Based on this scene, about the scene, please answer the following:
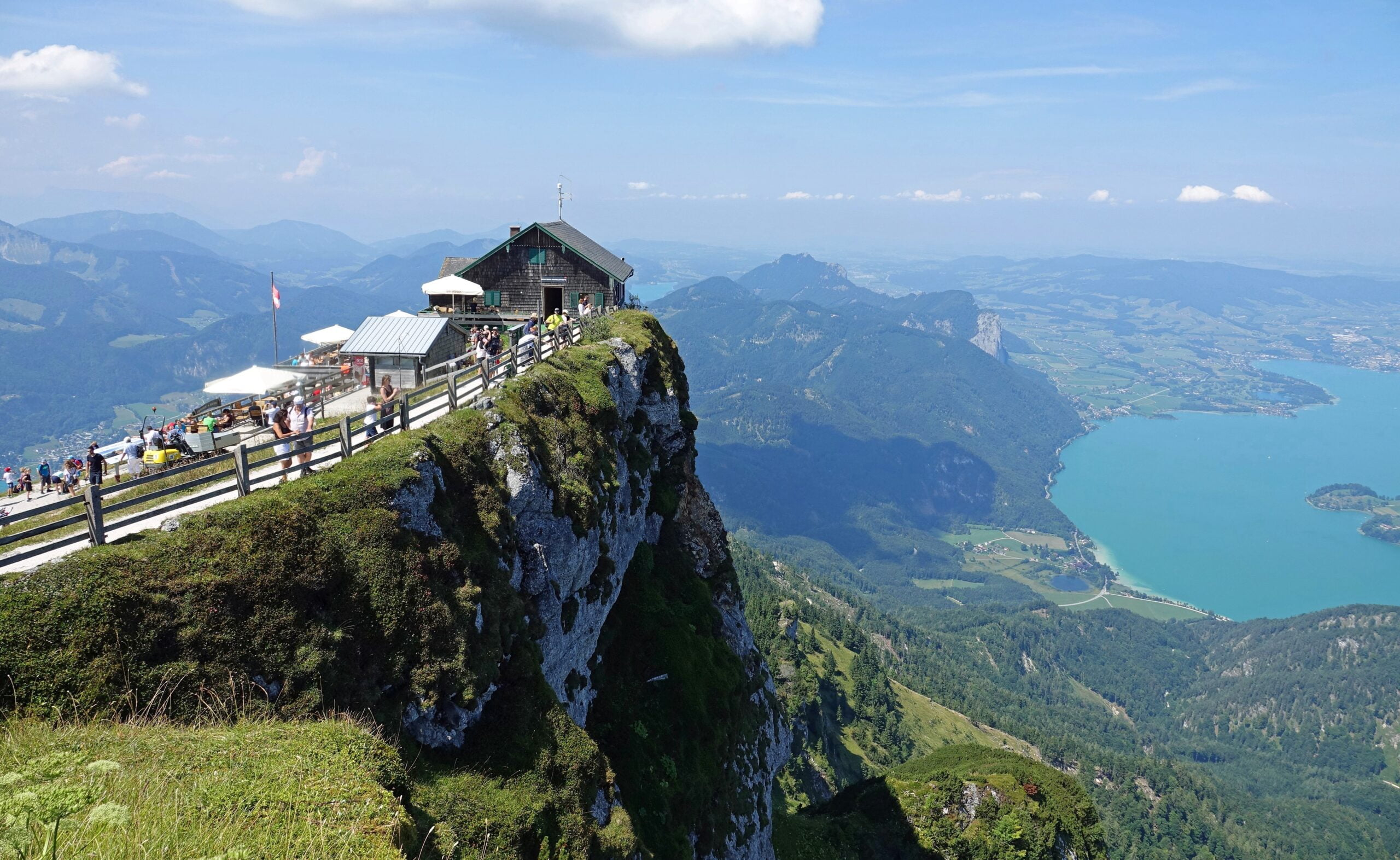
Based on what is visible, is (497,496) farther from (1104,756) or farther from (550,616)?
(1104,756)

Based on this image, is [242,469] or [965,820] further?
[965,820]

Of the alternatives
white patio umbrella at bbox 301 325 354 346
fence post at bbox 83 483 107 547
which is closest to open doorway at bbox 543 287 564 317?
white patio umbrella at bbox 301 325 354 346

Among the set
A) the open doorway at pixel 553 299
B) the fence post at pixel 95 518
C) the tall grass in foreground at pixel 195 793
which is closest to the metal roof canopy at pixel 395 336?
the open doorway at pixel 553 299

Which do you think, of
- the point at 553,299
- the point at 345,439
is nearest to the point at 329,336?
the point at 553,299

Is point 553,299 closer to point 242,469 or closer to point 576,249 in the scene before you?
point 576,249

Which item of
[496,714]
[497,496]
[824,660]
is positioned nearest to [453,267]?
[497,496]

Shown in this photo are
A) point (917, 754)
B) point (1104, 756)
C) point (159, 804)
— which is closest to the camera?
point (159, 804)

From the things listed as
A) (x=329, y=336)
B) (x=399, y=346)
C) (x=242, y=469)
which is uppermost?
(x=399, y=346)
